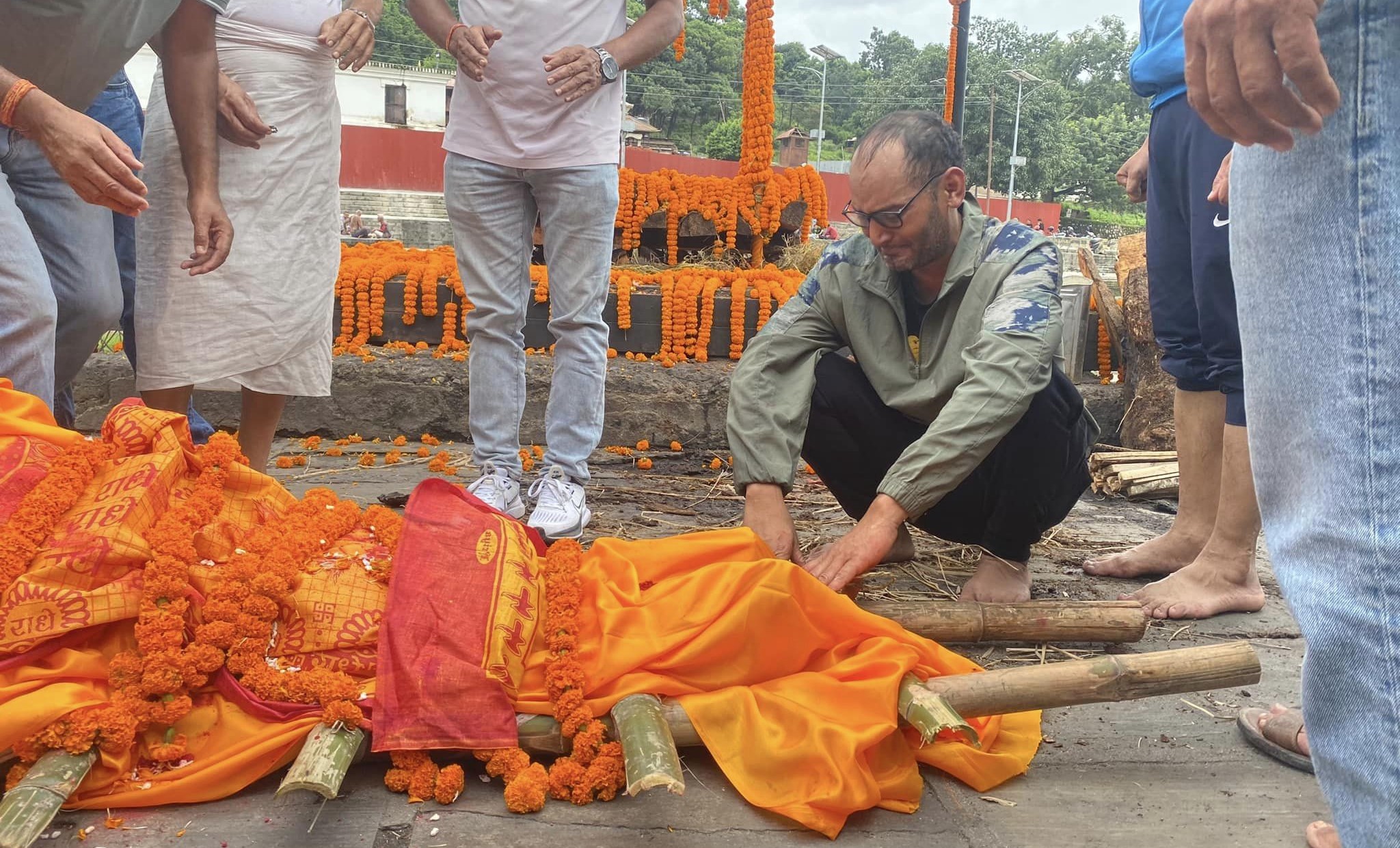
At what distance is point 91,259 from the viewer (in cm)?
268

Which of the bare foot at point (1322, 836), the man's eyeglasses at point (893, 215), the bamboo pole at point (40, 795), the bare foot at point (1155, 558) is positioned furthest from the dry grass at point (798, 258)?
the bamboo pole at point (40, 795)

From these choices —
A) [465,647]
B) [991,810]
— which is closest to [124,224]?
[465,647]

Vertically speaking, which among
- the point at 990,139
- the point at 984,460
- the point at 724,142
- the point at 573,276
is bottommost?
the point at 984,460

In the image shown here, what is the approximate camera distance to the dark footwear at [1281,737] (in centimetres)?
205

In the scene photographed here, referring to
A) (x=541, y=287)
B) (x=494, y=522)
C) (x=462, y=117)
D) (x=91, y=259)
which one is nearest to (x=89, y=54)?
(x=91, y=259)

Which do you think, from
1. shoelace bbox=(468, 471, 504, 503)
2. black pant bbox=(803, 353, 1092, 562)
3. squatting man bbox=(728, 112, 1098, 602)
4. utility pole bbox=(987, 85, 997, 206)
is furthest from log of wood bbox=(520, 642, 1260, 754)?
utility pole bbox=(987, 85, 997, 206)

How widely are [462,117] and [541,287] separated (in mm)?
2223

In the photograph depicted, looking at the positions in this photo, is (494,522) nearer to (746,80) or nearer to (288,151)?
(288,151)

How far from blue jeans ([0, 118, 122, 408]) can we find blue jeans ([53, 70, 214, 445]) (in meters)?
0.14

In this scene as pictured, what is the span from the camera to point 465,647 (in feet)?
6.16

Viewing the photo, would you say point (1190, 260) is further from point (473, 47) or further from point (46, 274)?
point (46, 274)

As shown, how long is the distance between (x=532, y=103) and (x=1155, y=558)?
Result: 2396mm

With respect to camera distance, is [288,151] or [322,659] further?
[288,151]

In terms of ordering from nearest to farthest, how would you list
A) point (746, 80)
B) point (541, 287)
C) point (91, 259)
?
point (91, 259)
point (541, 287)
point (746, 80)
